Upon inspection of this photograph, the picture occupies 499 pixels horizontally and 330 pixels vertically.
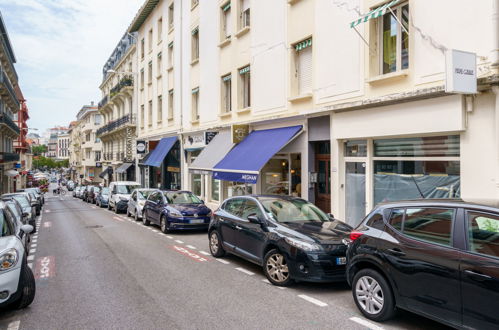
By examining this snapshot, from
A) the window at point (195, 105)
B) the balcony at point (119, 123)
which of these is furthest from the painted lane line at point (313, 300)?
the balcony at point (119, 123)

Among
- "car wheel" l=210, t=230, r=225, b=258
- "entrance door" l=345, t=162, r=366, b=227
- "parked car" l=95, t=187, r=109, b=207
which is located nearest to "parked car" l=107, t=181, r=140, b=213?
"parked car" l=95, t=187, r=109, b=207

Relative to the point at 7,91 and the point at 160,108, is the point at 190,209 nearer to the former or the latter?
the point at 160,108

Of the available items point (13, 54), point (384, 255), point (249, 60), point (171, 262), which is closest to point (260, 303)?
point (384, 255)

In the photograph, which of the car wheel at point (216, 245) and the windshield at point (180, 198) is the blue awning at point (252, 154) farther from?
the car wheel at point (216, 245)

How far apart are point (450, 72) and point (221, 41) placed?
13162 millimetres

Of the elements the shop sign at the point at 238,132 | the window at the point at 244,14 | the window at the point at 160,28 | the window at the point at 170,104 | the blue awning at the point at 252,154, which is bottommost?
the blue awning at the point at 252,154

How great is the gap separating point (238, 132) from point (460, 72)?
9653 millimetres

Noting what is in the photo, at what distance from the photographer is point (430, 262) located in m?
4.61

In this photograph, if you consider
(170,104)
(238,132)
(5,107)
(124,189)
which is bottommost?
(124,189)

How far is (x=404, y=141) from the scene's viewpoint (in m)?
9.82

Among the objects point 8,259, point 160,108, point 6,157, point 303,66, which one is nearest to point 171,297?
point 8,259

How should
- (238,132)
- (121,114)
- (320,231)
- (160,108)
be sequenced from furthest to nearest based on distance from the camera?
(121,114) < (160,108) < (238,132) < (320,231)

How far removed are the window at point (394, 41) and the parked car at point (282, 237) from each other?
438 centimetres

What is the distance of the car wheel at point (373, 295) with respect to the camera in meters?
5.14
